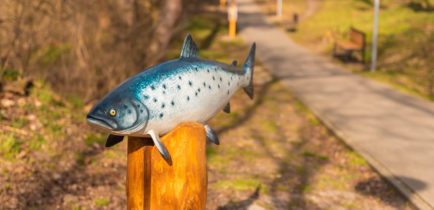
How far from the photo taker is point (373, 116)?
29.5 ft

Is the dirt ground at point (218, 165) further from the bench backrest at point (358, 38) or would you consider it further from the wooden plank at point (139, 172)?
the bench backrest at point (358, 38)

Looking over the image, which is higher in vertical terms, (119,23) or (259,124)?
(119,23)

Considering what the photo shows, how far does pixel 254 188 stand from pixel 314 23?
18.6 meters

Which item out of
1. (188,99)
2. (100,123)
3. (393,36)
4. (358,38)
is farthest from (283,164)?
(393,36)

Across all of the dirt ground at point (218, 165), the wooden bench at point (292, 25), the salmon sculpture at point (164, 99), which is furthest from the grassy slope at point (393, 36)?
the salmon sculpture at point (164, 99)

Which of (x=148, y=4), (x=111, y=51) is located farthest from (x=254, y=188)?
(x=148, y=4)

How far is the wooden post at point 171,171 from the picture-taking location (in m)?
3.39

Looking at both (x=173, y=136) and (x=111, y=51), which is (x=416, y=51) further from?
A: (x=173, y=136)

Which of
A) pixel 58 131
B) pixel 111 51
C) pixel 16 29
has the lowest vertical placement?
pixel 58 131

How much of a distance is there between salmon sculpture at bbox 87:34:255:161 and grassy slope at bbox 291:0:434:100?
823cm

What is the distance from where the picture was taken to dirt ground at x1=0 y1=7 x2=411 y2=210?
5.61 meters

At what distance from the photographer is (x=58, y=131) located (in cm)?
710

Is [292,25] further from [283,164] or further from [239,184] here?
[239,184]

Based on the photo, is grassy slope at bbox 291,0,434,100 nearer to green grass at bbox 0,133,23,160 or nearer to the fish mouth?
green grass at bbox 0,133,23,160
